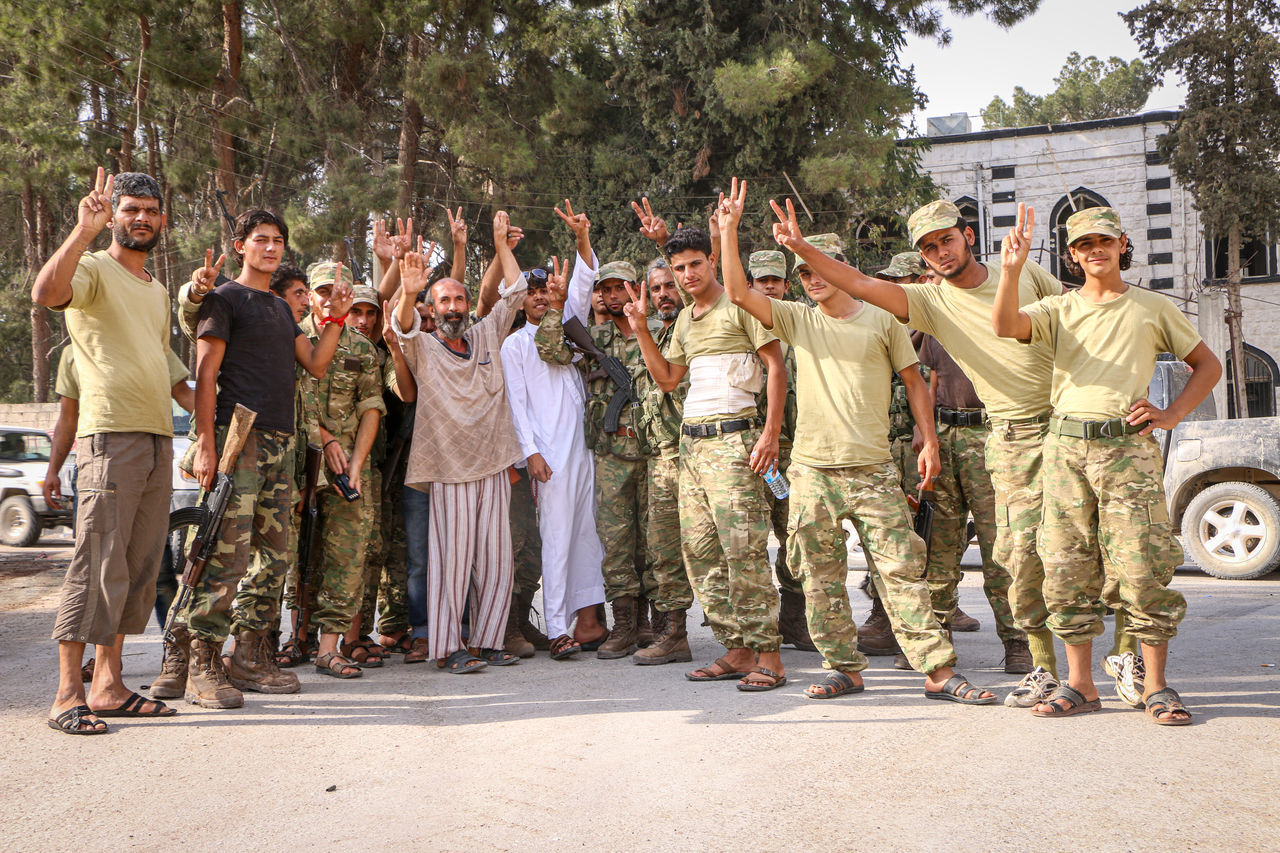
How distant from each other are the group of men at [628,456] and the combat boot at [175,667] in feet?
0.05

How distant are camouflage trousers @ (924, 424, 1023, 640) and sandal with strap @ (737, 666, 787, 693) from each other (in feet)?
3.26

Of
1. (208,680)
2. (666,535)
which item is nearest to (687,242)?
(666,535)

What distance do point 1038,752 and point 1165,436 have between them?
6.59m

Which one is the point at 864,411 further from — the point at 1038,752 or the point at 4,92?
the point at 4,92

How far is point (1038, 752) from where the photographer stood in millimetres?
3754

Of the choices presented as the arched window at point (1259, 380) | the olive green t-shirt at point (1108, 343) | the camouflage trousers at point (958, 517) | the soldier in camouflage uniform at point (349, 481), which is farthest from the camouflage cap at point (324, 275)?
the arched window at point (1259, 380)

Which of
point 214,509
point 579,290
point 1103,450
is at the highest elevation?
point 579,290

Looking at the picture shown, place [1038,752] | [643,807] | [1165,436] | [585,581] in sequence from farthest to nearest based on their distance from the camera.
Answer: [1165,436] < [585,581] < [1038,752] < [643,807]

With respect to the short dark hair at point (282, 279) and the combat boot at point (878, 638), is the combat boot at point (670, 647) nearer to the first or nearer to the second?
the combat boot at point (878, 638)

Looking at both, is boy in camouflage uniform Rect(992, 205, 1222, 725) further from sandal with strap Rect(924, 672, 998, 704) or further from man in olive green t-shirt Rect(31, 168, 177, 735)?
man in olive green t-shirt Rect(31, 168, 177, 735)

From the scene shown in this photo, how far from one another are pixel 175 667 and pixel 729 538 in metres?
2.75

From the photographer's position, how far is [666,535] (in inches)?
228

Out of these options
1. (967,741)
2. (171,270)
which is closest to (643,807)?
(967,741)

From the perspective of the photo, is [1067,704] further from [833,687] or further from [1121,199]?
[1121,199]
